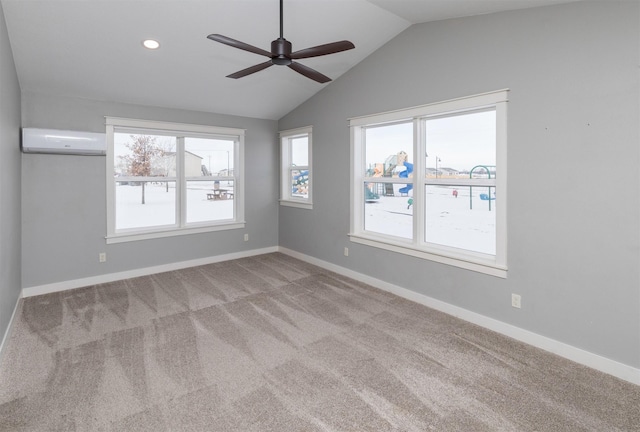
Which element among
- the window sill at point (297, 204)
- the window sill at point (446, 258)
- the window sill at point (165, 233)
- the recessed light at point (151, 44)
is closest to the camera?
the window sill at point (446, 258)

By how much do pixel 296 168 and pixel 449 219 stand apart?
298 cm

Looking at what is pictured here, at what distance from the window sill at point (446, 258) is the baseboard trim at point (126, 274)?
2.33 metres

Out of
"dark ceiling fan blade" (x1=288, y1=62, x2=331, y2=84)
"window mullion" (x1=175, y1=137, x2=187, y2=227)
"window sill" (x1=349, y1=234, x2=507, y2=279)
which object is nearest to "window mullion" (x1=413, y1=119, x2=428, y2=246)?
"window sill" (x1=349, y1=234, x2=507, y2=279)

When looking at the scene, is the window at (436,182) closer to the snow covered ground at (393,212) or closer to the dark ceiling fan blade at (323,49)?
the snow covered ground at (393,212)

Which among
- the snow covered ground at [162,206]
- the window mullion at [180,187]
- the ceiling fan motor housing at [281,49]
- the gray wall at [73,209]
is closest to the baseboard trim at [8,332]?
the gray wall at [73,209]

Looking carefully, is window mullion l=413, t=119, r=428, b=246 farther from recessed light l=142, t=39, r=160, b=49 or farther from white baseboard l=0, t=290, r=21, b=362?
white baseboard l=0, t=290, r=21, b=362

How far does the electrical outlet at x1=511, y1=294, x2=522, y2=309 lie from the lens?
289 centimetres

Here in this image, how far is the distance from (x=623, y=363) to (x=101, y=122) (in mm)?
5859

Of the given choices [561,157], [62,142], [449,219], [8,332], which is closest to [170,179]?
[62,142]

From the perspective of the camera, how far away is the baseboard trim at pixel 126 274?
3.97 meters

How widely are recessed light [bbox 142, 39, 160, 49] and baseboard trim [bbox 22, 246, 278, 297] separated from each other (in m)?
2.98

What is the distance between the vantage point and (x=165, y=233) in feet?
16.1

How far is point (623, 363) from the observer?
2346mm

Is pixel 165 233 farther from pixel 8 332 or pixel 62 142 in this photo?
pixel 8 332
